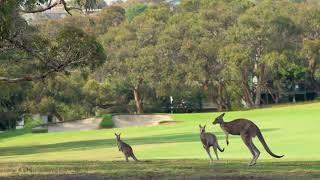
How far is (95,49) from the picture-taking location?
16859mm

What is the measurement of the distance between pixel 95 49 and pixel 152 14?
58.0 meters

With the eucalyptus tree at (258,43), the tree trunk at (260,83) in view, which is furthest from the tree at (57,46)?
the tree trunk at (260,83)

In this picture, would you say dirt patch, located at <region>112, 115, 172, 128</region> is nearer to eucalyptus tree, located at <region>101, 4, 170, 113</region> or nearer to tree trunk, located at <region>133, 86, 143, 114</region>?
eucalyptus tree, located at <region>101, 4, 170, 113</region>

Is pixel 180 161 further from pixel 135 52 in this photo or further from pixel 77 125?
pixel 135 52

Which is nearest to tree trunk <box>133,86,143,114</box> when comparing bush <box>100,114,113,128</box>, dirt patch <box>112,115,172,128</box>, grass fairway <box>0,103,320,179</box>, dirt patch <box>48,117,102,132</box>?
dirt patch <box>112,115,172,128</box>

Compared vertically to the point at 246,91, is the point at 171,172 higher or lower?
higher

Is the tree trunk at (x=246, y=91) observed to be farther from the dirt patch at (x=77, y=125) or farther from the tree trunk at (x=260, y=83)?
the dirt patch at (x=77, y=125)

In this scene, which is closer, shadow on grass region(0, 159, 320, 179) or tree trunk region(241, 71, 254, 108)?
shadow on grass region(0, 159, 320, 179)

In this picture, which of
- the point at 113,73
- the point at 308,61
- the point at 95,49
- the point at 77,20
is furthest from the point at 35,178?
the point at 77,20

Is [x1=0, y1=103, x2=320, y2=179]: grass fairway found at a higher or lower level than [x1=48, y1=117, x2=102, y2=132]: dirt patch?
higher

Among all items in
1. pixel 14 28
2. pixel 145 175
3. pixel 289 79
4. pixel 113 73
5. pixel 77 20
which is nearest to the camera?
pixel 145 175

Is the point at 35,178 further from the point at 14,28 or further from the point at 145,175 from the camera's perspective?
the point at 14,28

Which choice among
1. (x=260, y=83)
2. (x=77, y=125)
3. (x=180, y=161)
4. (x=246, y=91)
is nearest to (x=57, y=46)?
(x=180, y=161)

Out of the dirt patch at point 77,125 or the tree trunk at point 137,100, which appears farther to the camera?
the tree trunk at point 137,100
